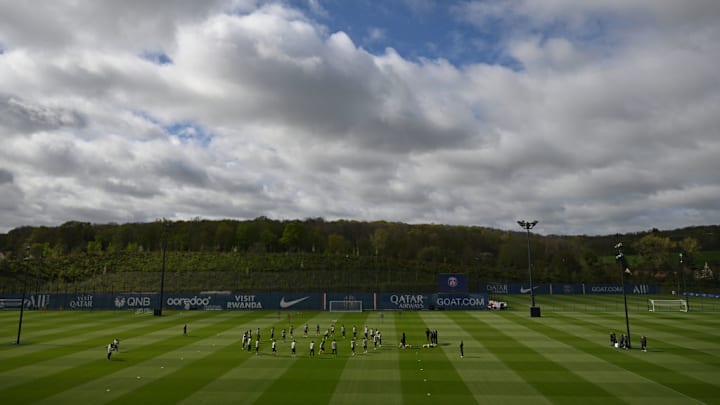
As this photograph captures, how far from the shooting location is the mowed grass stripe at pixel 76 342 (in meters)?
29.6

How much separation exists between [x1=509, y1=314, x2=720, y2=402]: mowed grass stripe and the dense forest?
47.2 m

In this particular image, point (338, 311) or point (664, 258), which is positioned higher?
point (664, 258)

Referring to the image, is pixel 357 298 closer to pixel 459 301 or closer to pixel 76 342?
pixel 459 301

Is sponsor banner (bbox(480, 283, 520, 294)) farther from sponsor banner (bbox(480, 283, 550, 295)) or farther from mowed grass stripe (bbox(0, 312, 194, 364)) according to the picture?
mowed grass stripe (bbox(0, 312, 194, 364))

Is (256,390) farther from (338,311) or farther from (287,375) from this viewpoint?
(338,311)

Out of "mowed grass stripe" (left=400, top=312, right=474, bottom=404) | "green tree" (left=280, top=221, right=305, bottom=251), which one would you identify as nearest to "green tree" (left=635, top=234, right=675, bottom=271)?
"green tree" (left=280, top=221, right=305, bottom=251)

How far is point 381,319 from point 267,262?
75314 millimetres

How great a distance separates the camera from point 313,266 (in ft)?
400

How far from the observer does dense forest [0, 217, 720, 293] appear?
106 meters

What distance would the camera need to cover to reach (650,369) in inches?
1064

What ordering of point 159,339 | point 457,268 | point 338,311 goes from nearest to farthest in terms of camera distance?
point 159,339
point 338,311
point 457,268

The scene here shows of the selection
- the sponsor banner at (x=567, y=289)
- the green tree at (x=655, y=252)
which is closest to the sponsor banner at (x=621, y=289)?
the sponsor banner at (x=567, y=289)

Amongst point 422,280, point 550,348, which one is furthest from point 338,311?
point 422,280

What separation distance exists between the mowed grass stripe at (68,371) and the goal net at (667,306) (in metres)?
63.3
